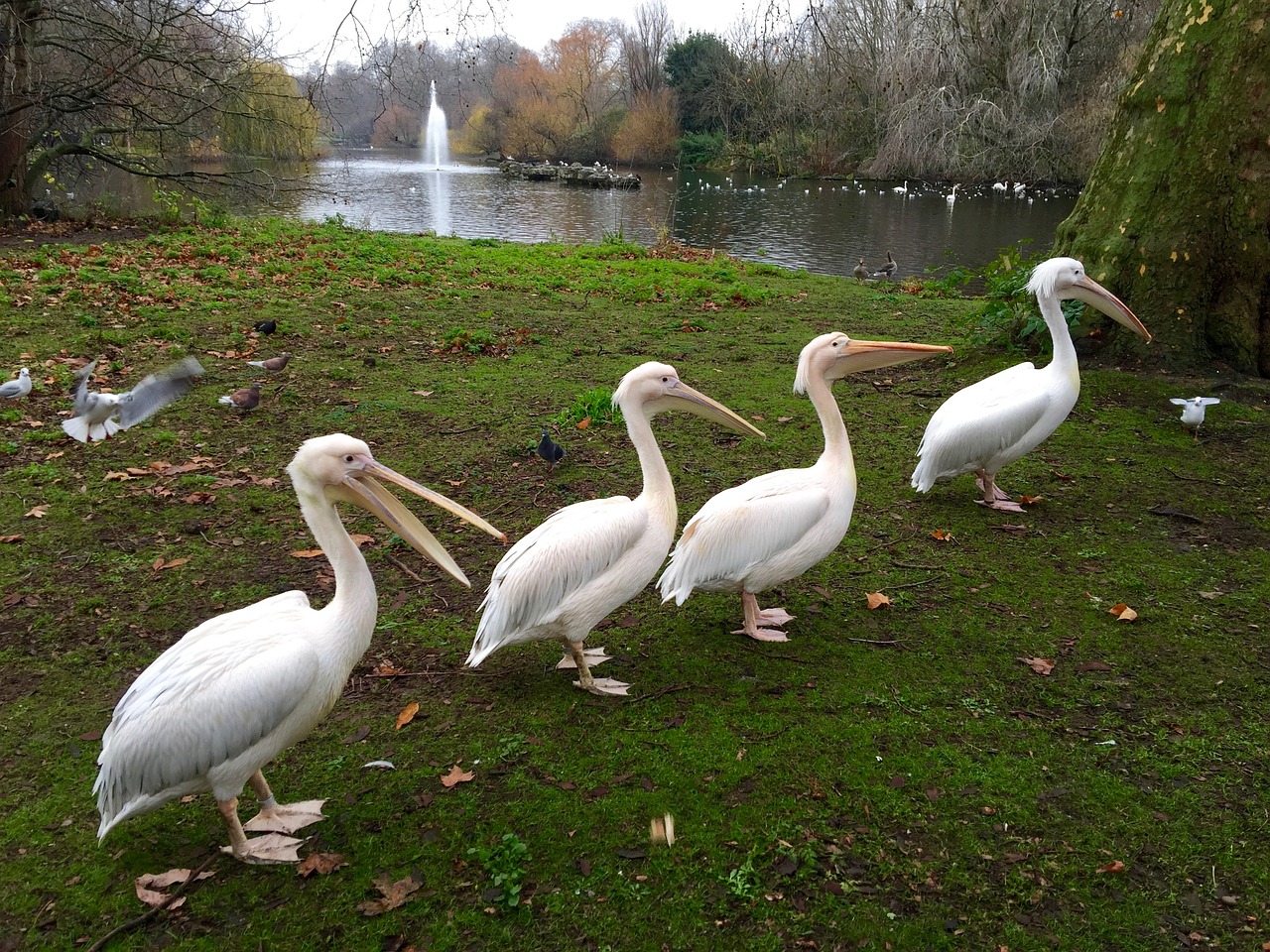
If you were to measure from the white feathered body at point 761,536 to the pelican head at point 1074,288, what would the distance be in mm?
2260

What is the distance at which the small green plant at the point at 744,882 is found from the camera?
227cm

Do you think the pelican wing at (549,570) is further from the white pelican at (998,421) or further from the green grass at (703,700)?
the white pelican at (998,421)

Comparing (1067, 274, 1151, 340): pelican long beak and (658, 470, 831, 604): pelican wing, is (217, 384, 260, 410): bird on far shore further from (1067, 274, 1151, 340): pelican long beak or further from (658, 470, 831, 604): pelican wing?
(1067, 274, 1151, 340): pelican long beak

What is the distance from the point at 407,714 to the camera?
301 cm

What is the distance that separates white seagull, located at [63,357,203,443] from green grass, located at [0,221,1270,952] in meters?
0.48

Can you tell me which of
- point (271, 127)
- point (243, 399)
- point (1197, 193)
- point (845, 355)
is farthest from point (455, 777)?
point (271, 127)

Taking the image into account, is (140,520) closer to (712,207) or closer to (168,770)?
(168,770)

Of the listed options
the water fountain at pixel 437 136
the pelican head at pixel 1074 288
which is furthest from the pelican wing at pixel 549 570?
the water fountain at pixel 437 136

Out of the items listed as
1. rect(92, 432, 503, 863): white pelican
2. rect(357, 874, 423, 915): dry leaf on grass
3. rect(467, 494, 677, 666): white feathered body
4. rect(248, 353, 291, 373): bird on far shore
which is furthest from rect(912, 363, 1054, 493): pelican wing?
rect(248, 353, 291, 373): bird on far shore

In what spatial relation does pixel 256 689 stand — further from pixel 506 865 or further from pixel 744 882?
pixel 744 882

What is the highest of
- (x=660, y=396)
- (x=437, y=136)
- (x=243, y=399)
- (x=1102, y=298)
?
(x=437, y=136)

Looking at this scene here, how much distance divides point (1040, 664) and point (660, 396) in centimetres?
182

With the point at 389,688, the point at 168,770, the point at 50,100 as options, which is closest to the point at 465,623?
the point at 389,688

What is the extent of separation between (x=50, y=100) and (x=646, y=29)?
1121 inches
